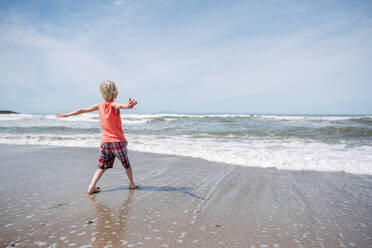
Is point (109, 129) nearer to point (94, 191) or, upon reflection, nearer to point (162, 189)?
point (94, 191)

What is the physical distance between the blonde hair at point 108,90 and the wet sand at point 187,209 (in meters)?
1.52

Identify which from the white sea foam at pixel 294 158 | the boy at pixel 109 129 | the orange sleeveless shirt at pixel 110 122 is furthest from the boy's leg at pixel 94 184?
the white sea foam at pixel 294 158

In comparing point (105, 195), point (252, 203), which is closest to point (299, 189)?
point (252, 203)

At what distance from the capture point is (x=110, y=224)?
7.97ft

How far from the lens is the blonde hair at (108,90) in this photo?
3346 mm

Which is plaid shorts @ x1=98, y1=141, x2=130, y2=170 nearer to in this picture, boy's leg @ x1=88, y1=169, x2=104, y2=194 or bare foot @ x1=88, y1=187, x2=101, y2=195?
boy's leg @ x1=88, y1=169, x2=104, y2=194

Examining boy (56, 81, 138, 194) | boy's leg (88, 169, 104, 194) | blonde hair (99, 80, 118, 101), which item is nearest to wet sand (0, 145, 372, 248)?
boy's leg (88, 169, 104, 194)

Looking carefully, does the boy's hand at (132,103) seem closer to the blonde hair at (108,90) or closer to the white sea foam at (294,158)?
the blonde hair at (108,90)

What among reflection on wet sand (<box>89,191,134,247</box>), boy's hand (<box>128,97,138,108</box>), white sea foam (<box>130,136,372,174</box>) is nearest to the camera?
reflection on wet sand (<box>89,191,134,247</box>)

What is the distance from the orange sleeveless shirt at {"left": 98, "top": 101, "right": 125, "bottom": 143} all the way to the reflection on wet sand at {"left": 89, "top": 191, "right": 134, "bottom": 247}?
0.93m

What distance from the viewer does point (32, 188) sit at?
359cm

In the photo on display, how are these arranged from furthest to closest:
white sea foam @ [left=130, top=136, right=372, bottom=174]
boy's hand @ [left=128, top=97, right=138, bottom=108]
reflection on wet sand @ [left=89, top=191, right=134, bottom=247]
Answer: white sea foam @ [left=130, top=136, right=372, bottom=174] < boy's hand @ [left=128, top=97, right=138, bottom=108] < reflection on wet sand @ [left=89, top=191, right=134, bottom=247]

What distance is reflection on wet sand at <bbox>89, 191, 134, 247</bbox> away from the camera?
2.07m

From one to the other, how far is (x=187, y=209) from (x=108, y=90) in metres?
2.08
